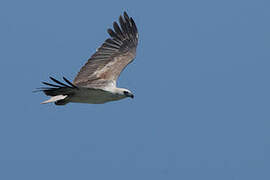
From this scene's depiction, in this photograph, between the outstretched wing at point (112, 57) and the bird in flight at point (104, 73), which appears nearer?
the bird in flight at point (104, 73)

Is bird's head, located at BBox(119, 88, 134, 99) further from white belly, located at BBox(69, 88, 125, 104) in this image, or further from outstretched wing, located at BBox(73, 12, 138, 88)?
outstretched wing, located at BBox(73, 12, 138, 88)

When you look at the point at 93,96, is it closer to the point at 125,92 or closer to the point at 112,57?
the point at 125,92

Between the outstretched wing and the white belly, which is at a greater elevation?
the outstretched wing

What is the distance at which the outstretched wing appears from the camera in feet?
41.0

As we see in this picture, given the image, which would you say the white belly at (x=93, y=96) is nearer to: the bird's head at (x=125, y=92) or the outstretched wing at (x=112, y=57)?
the bird's head at (x=125, y=92)

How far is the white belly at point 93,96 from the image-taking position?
421 inches

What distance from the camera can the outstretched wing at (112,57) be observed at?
41.0 ft

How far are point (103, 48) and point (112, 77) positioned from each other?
1418 mm

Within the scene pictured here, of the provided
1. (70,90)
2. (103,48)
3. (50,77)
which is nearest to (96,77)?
(103,48)

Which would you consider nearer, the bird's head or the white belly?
the white belly

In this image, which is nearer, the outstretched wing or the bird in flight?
the bird in flight

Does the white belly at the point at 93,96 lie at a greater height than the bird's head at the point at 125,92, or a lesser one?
lesser

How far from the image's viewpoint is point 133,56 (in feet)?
44.5

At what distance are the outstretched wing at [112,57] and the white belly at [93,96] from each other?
60 centimetres
